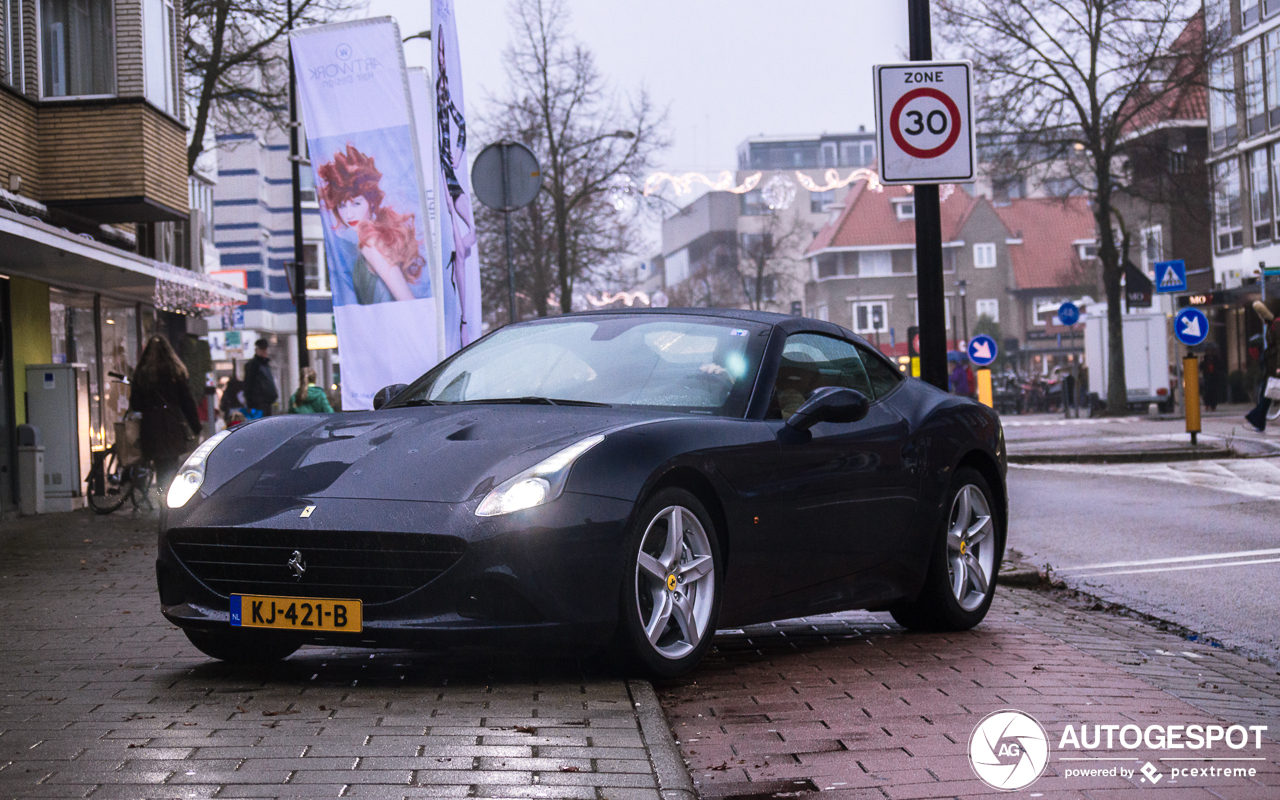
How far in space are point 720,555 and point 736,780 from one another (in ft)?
5.04

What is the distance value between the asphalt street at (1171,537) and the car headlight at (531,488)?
3507 millimetres

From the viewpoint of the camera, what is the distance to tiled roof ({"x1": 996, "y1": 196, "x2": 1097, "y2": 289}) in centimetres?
9788

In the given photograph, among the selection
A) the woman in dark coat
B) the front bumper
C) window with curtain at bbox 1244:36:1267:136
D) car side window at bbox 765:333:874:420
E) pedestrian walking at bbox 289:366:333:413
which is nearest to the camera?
the front bumper

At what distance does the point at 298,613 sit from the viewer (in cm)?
523

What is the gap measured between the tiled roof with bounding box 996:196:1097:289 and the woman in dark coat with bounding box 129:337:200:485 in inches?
3351

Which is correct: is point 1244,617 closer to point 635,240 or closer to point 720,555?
point 720,555

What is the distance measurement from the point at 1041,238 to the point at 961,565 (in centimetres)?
9656

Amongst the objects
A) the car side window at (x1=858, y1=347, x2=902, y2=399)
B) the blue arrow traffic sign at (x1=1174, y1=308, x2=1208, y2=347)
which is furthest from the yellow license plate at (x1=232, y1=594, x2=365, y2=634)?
the blue arrow traffic sign at (x1=1174, y1=308, x2=1208, y2=347)

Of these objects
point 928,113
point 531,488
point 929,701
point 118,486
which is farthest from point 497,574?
point 118,486

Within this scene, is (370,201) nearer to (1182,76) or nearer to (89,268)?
(89,268)

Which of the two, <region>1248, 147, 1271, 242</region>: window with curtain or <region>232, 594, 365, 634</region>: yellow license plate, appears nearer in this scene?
<region>232, 594, 365, 634</region>: yellow license plate

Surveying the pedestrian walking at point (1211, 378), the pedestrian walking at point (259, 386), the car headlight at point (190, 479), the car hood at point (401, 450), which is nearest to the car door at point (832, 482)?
the car hood at point (401, 450)

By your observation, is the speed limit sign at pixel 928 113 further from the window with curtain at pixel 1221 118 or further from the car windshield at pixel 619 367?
the window with curtain at pixel 1221 118

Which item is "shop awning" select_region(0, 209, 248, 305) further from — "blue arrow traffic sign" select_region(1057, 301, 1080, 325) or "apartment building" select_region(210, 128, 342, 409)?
"apartment building" select_region(210, 128, 342, 409)
